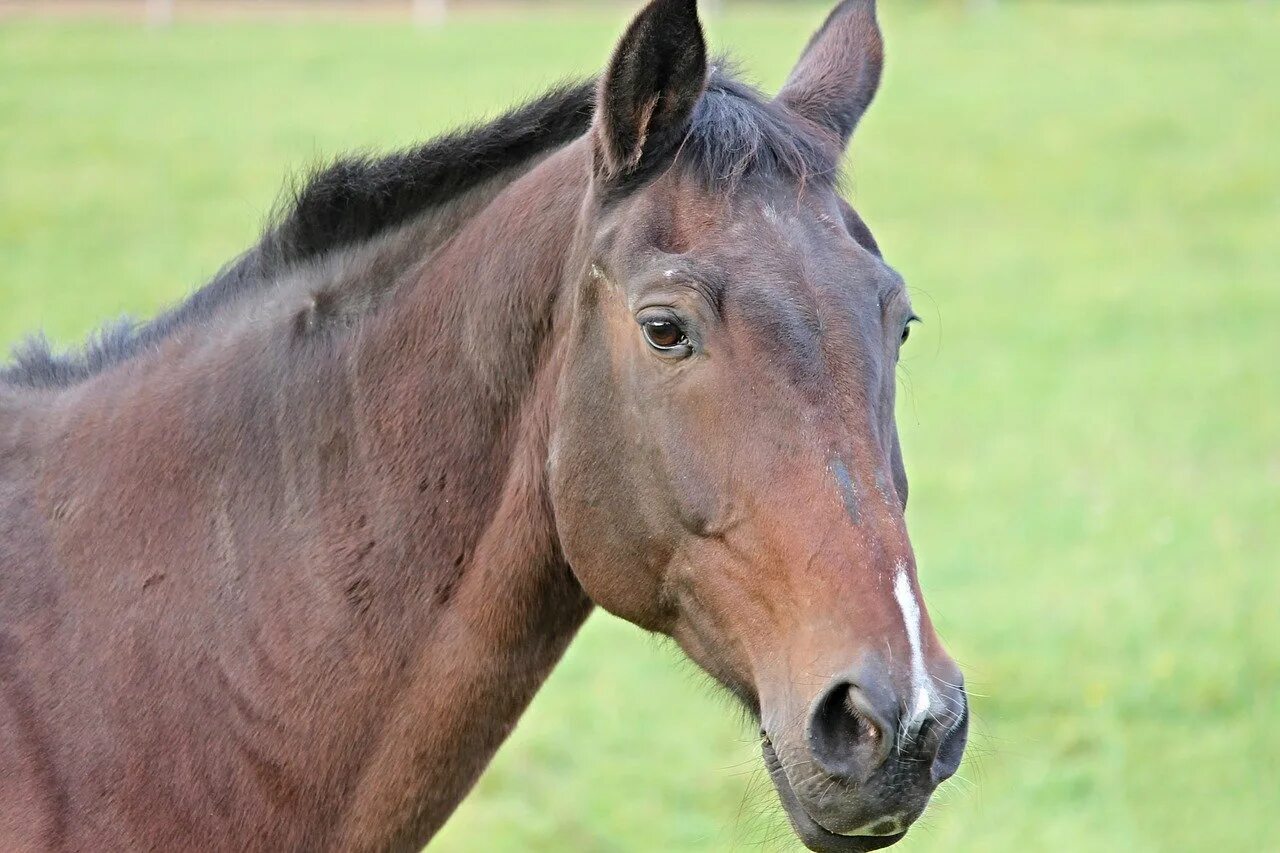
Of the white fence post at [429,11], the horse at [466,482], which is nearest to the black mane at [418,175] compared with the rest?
the horse at [466,482]

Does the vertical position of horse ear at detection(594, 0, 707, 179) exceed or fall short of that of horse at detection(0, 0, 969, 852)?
it exceeds it

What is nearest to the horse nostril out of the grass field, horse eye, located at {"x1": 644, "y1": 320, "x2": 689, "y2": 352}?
the grass field

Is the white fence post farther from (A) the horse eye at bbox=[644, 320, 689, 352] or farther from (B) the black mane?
(A) the horse eye at bbox=[644, 320, 689, 352]

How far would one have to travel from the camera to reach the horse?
2.63 meters

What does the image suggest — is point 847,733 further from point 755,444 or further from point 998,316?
point 998,316

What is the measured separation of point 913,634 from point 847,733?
21cm

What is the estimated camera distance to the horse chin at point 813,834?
2539mm

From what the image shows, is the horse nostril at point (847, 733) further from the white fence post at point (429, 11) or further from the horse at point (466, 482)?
the white fence post at point (429, 11)

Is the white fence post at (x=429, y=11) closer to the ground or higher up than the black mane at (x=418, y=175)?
closer to the ground

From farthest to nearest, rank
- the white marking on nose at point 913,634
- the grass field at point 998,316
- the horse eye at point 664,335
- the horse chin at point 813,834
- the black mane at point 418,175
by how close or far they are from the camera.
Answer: the grass field at point 998,316, the black mane at point 418,175, the horse eye at point 664,335, the horse chin at point 813,834, the white marking on nose at point 913,634

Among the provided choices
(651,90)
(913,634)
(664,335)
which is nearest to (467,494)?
(664,335)

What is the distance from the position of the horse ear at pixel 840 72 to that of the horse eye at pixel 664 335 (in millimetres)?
739

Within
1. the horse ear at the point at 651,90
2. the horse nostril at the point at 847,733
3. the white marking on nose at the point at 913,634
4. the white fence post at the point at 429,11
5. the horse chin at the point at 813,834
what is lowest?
the white fence post at the point at 429,11

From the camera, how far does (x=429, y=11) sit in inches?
1047
